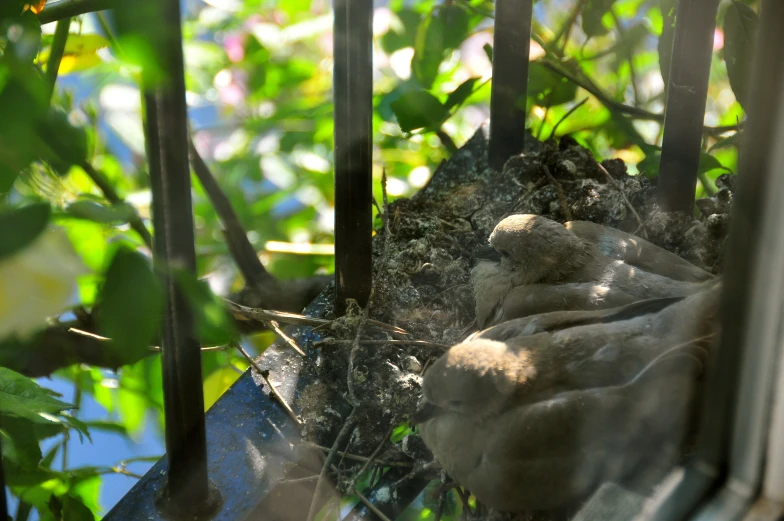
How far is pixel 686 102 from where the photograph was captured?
1.39 metres

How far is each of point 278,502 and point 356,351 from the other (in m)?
0.35

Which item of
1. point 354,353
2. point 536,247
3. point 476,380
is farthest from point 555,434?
point 536,247

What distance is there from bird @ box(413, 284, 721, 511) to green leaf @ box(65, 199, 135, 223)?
591 millimetres

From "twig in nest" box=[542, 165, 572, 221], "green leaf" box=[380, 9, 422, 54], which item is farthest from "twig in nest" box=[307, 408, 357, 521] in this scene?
"green leaf" box=[380, 9, 422, 54]

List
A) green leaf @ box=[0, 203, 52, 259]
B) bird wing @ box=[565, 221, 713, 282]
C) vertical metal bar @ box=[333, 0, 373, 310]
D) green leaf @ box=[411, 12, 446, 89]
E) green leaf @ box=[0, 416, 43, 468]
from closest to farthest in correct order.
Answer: green leaf @ box=[0, 203, 52, 259], green leaf @ box=[0, 416, 43, 468], vertical metal bar @ box=[333, 0, 373, 310], bird wing @ box=[565, 221, 713, 282], green leaf @ box=[411, 12, 446, 89]

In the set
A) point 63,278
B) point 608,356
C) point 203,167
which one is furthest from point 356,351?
point 63,278

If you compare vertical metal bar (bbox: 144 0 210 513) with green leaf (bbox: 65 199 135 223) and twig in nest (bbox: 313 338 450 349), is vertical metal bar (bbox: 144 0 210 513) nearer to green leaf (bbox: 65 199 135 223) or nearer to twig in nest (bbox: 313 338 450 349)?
green leaf (bbox: 65 199 135 223)

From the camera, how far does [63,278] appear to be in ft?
1.87

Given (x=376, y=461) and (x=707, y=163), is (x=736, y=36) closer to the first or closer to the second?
(x=707, y=163)

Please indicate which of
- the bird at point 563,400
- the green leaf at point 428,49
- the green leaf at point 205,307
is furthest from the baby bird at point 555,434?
the green leaf at point 428,49

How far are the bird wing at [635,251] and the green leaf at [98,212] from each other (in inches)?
40.4

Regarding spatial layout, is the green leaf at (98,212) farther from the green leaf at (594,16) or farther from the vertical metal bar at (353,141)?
the green leaf at (594,16)

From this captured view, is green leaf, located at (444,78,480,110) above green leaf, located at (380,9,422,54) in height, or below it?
below

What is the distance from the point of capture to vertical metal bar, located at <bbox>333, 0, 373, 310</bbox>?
1.01 meters
